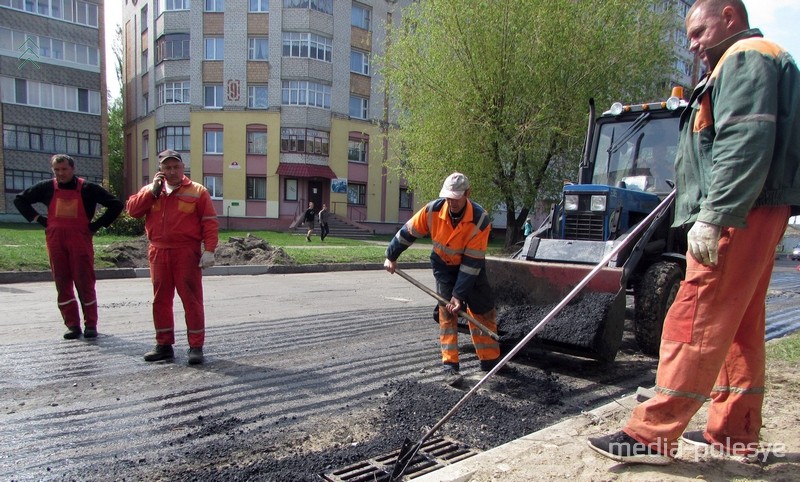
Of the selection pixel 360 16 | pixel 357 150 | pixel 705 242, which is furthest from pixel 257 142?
pixel 705 242

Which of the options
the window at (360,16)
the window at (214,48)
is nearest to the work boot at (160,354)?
the window at (214,48)

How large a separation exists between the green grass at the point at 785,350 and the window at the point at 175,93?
110 ft

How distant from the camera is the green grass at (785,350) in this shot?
496 centimetres

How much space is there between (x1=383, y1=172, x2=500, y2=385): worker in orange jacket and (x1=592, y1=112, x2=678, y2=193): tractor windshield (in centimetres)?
287

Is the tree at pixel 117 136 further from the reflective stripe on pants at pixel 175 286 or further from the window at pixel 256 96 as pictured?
the reflective stripe on pants at pixel 175 286

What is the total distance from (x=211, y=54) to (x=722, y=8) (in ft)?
113

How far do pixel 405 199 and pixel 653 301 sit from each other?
32788 mm

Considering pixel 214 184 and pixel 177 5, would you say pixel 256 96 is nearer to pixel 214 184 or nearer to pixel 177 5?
pixel 214 184

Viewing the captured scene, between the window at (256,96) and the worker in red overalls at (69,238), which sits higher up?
the window at (256,96)

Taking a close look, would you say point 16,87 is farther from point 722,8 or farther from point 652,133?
point 722,8

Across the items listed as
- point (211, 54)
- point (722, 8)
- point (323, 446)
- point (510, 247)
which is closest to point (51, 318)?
point (323, 446)

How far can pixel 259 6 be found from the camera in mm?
32656

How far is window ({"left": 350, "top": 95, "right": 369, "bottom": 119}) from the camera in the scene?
115 ft

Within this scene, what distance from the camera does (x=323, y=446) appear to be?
10.8 feet
